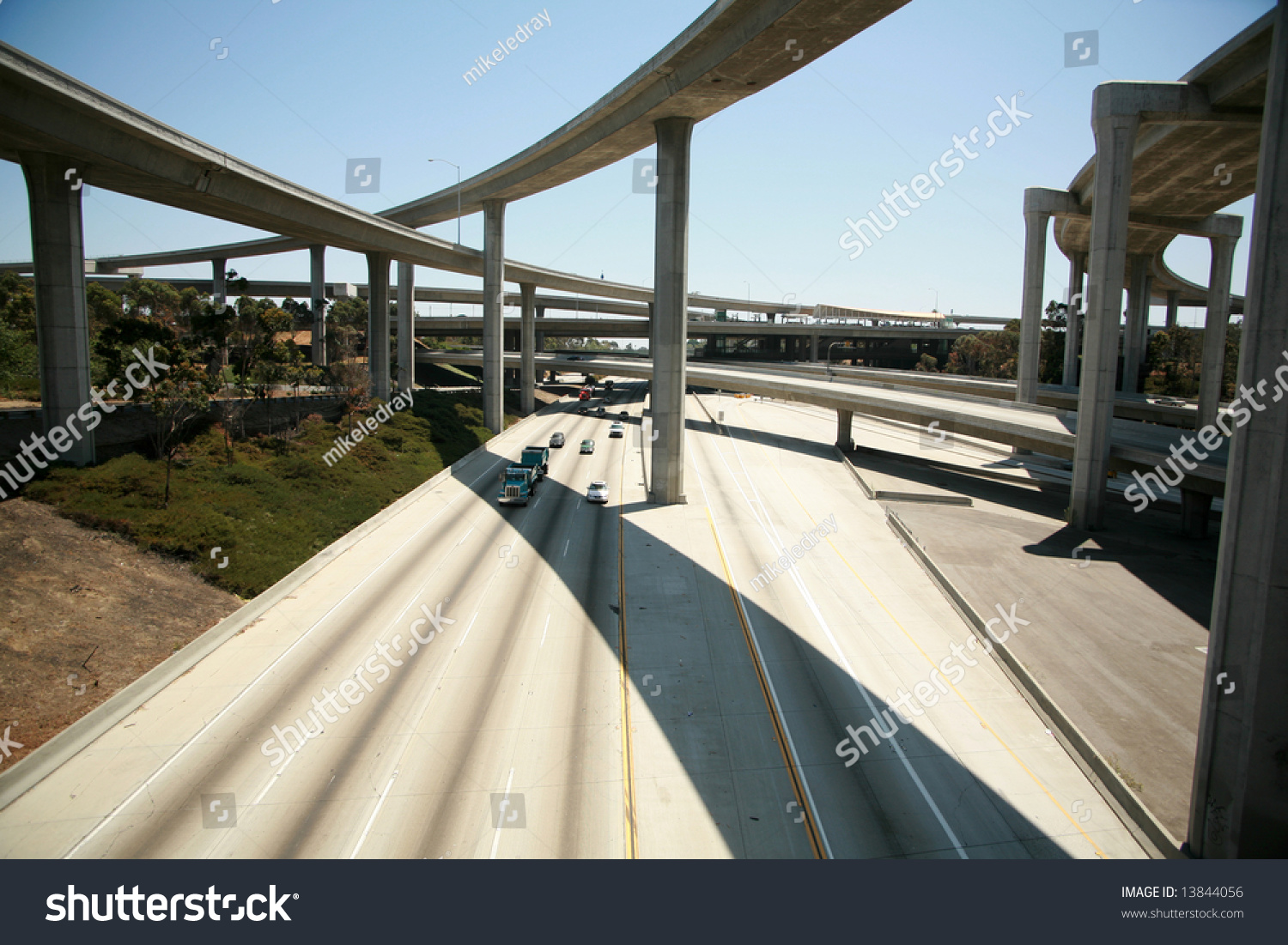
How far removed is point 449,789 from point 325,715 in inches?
194

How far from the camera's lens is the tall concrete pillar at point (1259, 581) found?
11492 mm

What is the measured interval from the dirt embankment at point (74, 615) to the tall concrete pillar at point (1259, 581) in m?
24.9

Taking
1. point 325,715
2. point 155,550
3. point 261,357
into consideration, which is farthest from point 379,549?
point 261,357

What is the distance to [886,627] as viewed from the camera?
23219 mm

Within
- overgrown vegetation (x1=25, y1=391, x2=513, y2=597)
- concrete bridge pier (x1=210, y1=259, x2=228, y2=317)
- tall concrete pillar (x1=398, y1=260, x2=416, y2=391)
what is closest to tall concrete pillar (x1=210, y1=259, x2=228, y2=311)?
concrete bridge pier (x1=210, y1=259, x2=228, y2=317)

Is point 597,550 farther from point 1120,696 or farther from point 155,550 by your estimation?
point 1120,696

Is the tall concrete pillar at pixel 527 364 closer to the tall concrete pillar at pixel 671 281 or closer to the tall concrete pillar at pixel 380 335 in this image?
the tall concrete pillar at pixel 380 335

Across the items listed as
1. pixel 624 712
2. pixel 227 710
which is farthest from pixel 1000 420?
pixel 227 710

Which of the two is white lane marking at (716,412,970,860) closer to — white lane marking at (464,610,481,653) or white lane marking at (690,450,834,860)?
white lane marking at (690,450,834,860)

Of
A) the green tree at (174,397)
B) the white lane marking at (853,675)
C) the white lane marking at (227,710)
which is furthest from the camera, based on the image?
the green tree at (174,397)

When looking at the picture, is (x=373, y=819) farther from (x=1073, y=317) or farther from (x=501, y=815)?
(x=1073, y=317)
